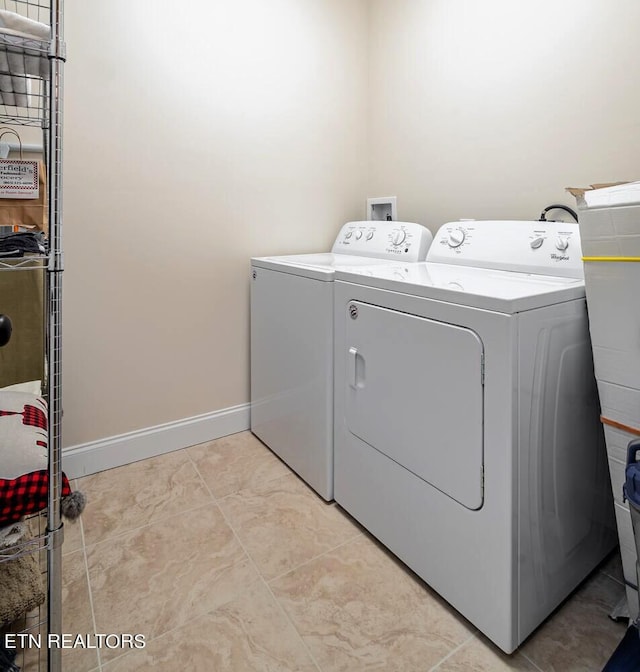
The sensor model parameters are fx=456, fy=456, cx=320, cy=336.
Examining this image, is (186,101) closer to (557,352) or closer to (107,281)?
(107,281)

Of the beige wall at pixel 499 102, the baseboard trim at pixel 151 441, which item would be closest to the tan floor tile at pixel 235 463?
the baseboard trim at pixel 151 441

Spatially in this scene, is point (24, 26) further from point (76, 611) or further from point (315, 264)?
point (76, 611)

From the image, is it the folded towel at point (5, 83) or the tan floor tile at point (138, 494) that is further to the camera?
the tan floor tile at point (138, 494)

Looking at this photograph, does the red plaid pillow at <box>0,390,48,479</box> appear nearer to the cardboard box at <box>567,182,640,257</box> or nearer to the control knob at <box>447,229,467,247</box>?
the cardboard box at <box>567,182,640,257</box>

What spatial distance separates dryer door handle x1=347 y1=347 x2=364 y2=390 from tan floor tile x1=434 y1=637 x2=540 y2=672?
734mm

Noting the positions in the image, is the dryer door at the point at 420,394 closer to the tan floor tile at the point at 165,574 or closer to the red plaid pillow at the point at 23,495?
the tan floor tile at the point at 165,574

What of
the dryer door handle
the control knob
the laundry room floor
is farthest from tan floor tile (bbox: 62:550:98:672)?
the control knob

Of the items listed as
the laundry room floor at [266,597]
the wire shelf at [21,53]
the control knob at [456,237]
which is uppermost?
the wire shelf at [21,53]

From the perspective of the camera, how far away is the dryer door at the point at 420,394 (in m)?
1.10

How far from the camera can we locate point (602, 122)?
1.48 m

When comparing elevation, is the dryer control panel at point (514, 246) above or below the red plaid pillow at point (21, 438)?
→ above

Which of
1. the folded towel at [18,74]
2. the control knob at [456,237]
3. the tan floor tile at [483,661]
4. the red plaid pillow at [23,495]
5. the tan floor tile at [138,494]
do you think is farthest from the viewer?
the control knob at [456,237]

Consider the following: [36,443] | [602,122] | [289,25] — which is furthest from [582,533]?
[289,25]

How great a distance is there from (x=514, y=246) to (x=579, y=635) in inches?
44.2
